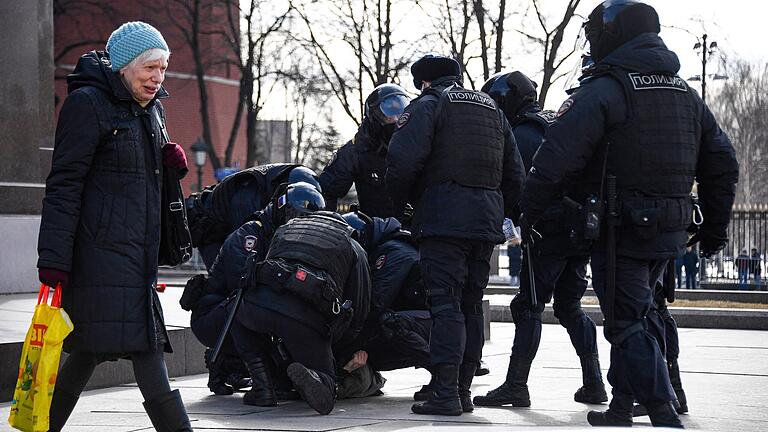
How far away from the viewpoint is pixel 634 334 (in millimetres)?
6312

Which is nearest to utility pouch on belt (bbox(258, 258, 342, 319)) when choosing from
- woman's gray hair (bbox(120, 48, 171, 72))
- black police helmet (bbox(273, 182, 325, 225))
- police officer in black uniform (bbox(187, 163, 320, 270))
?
black police helmet (bbox(273, 182, 325, 225))

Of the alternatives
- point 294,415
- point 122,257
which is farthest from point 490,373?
point 122,257

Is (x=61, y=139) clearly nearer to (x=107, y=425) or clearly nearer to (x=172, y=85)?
(x=107, y=425)

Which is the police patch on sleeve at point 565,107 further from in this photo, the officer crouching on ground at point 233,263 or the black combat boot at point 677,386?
the black combat boot at point 677,386

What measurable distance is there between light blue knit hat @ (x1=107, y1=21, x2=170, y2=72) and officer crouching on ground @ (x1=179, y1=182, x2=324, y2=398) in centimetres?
223

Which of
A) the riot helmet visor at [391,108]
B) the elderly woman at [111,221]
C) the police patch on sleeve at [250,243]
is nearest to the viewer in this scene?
the elderly woman at [111,221]

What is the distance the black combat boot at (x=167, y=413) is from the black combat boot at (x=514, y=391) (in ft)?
8.96

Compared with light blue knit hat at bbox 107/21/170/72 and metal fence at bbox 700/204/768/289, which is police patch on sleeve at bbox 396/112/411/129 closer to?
light blue knit hat at bbox 107/21/170/72

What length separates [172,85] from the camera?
44.3 m

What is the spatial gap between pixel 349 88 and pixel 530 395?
2998 cm

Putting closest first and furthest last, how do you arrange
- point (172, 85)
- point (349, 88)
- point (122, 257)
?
point (122, 257)
point (349, 88)
point (172, 85)

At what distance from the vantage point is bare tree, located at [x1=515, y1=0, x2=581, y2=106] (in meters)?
34.1

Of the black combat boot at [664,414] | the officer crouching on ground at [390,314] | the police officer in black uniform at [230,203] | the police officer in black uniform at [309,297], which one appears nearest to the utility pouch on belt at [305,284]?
the police officer in black uniform at [309,297]

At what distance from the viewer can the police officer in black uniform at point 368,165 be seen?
9.20 metres
